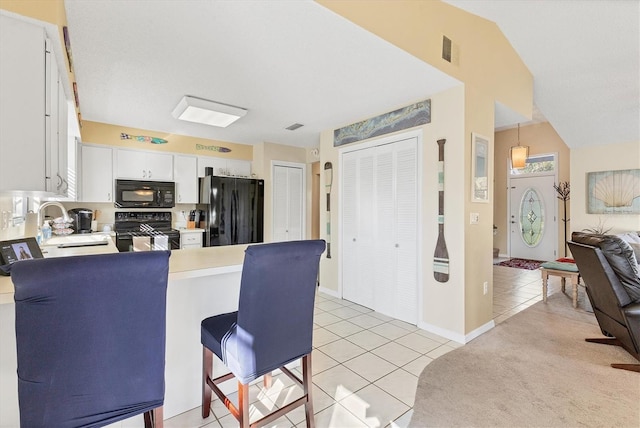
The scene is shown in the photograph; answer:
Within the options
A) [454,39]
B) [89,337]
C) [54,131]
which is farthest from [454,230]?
[54,131]

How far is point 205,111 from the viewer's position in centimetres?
340

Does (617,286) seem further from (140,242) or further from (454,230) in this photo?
(140,242)

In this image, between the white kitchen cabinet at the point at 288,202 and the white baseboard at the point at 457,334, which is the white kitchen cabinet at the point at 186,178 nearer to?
the white kitchen cabinet at the point at 288,202

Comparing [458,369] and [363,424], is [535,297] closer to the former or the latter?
[458,369]

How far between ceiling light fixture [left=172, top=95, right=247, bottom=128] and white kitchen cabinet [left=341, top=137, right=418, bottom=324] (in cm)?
Answer: 160

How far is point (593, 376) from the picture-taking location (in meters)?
2.34

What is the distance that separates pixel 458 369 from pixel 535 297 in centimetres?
286

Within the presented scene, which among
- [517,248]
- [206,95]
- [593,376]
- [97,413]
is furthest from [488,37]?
[517,248]

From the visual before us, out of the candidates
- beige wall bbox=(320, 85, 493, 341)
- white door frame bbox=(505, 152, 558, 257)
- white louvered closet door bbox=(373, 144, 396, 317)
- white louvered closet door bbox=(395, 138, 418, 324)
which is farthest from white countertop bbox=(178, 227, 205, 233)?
white door frame bbox=(505, 152, 558, 257)

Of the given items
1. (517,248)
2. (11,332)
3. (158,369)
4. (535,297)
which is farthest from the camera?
(517,248)

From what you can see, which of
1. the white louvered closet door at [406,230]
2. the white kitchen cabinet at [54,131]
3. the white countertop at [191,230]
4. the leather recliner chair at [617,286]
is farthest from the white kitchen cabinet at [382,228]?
the white kitchen cabinet at [54,131]

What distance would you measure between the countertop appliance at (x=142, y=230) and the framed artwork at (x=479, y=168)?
388 centimetres

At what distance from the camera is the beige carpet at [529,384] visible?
1.88 m

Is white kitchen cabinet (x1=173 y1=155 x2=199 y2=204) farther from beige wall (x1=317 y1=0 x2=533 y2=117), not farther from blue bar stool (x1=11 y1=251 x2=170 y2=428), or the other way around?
blue bar stool (x1=11 y1=251 x2=170 y2=428)
